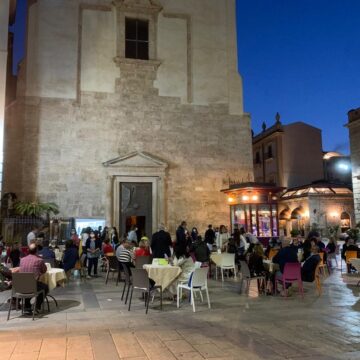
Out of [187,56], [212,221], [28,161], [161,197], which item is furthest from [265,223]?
[28,161]

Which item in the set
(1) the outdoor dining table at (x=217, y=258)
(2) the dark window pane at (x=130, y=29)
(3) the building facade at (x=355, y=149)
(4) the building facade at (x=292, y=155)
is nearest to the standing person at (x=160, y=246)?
(1) the outdoor dining table at (x=217, y=258)

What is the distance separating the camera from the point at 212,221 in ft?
63.1

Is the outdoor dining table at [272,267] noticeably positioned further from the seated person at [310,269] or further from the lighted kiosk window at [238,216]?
the lighted kiosk window at [238,216]

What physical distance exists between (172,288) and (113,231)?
8.01 meters

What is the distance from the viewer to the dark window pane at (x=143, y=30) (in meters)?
20.1

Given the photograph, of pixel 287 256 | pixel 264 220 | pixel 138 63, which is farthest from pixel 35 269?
pixel 138 63

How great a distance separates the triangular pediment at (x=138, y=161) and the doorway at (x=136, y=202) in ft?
2.84

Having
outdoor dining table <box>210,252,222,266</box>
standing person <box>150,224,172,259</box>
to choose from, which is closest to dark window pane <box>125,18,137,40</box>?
standing person <box>150,224,172,259</box>

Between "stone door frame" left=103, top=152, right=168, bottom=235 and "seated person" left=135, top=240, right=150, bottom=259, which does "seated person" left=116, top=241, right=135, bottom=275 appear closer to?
"seated person" left=135, top=240, right=150, bottom=259

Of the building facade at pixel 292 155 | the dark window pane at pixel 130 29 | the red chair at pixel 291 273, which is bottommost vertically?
the red chair at pixel 291 273

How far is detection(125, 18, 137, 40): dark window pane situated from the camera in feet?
65.2

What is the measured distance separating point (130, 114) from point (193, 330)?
47.4ft

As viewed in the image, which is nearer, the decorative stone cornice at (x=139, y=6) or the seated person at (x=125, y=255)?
the seated person at (x=125, y=255)

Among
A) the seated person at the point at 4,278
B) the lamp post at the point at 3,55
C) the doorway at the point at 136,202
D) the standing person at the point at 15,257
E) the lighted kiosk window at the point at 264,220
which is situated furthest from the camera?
the doorway at the point at 136,202
